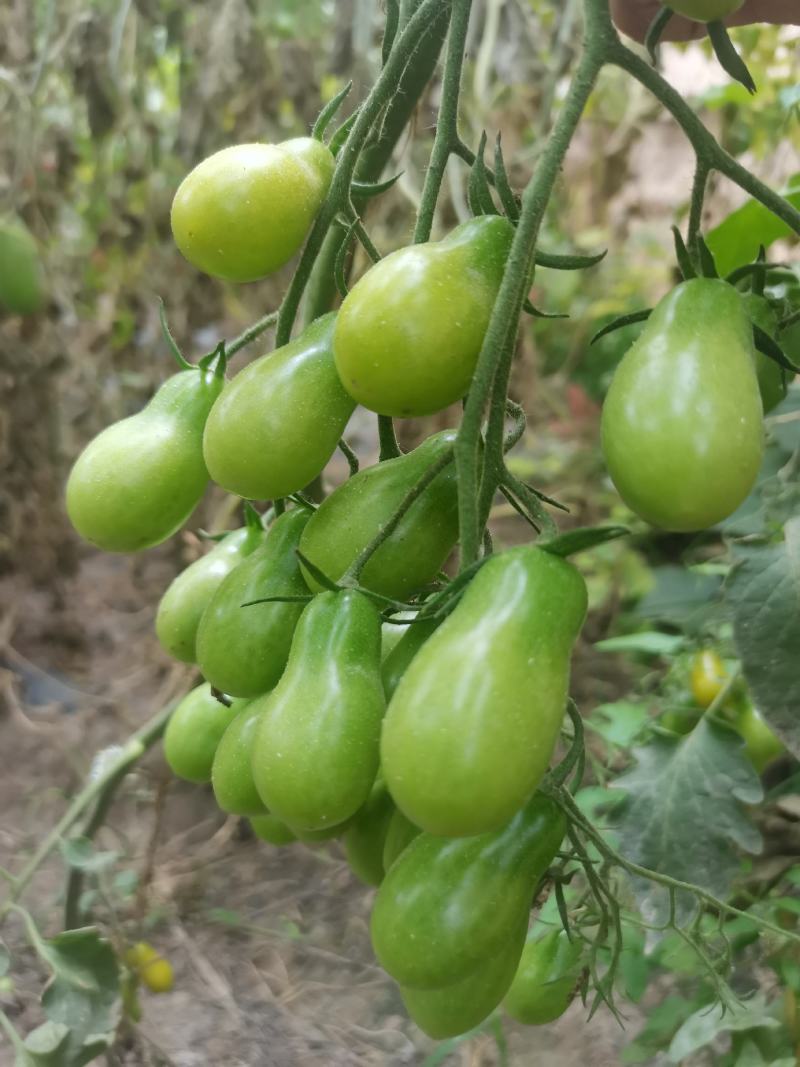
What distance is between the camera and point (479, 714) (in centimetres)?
35

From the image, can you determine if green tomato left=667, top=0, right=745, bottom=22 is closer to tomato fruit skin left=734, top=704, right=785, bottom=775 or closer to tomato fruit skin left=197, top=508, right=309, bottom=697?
tomato fruit skin left=197, top=508, right=309, bottom=697

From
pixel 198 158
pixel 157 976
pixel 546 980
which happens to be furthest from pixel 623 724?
pixel 198 158

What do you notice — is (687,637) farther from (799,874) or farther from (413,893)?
(413,893)

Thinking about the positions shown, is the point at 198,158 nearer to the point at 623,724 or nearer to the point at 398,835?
the point at 623,724

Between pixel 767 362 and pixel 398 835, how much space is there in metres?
0.35

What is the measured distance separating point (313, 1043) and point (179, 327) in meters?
1.48

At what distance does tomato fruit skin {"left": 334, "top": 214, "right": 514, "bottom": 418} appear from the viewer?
41cm

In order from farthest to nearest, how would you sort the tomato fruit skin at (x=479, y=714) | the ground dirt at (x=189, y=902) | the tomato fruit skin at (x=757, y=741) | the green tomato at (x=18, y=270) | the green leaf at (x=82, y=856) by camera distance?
the green tomato at (x=18, y=270) → the ground dirt at (x=189, y=902) → the tomato fruit skin at (x=757, y=741) → the green leaf at (x=82, y=856) → the tomato fruit skin at (x=479, y=714)

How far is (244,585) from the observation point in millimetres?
530

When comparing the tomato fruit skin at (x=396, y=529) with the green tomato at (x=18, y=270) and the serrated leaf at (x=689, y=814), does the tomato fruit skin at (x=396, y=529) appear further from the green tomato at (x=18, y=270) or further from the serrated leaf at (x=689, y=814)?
the green tomato at (x=18, y=270)

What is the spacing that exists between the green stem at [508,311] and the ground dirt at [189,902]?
2.49 feet

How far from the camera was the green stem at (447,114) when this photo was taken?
1.57ft

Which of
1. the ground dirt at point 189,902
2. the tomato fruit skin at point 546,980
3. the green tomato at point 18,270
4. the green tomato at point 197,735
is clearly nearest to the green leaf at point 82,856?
the ground dirt at point 189,902

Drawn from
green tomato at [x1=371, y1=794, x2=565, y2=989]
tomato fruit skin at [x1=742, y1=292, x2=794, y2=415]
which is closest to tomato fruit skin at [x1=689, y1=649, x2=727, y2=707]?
tomato fruit skin at [x1=742, y1=292, x2=794, y2=415]
